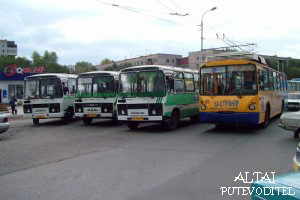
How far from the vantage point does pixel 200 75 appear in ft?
42.5

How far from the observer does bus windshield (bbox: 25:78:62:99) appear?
1677cm

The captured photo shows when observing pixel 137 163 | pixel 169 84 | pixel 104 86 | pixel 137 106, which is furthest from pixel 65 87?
pixel 137 163

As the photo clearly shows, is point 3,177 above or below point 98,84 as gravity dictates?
below

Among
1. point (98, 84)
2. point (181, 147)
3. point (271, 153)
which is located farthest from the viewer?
point (98, 84)

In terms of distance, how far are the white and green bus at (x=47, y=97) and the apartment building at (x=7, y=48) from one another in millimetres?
139416

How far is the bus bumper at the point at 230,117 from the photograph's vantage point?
11.8 metres

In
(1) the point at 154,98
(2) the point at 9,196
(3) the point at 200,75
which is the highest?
(3) the point at 200,75

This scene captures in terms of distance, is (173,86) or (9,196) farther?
(173,86)

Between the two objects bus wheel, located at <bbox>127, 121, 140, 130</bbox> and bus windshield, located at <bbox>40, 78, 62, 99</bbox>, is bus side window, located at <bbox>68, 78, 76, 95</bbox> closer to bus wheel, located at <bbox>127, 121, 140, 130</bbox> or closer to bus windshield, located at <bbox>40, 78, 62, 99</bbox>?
bus windshield, located at <bbox>40, 78, 62, 99</bbox>

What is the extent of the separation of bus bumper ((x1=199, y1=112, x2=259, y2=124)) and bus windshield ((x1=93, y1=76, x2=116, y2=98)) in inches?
208

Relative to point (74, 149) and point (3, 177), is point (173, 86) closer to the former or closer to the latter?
point (74, 149)

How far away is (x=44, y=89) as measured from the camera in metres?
16.9

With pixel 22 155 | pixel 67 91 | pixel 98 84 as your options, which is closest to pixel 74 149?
pixel 22 155

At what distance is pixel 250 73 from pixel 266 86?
6.58 ft
